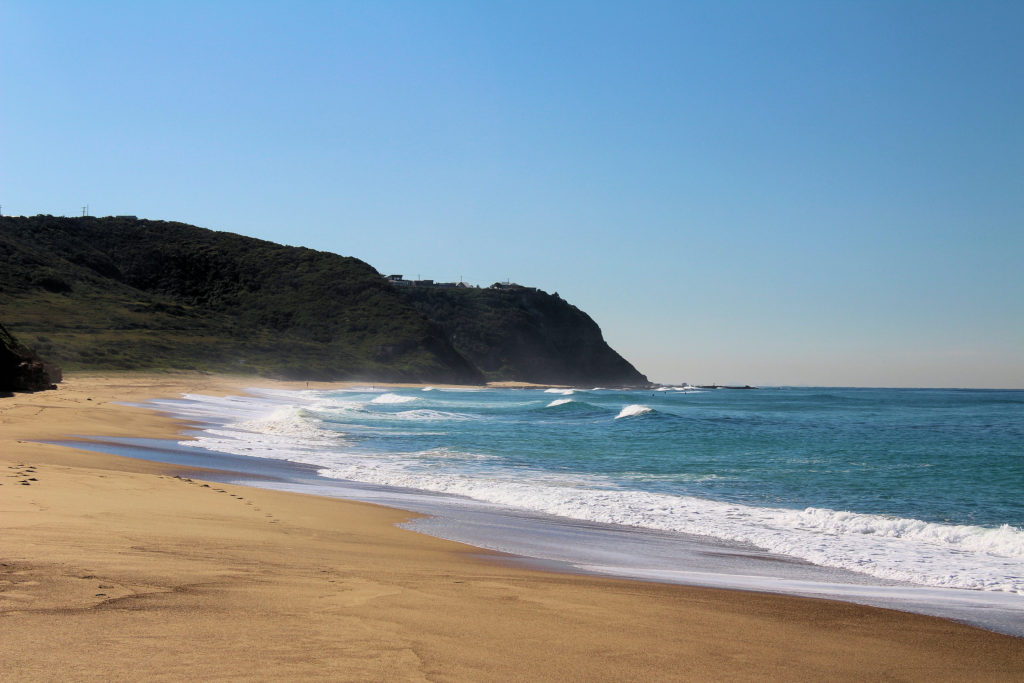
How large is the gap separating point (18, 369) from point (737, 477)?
23735 millimetres

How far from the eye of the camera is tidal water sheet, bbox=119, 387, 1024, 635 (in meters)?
7.19

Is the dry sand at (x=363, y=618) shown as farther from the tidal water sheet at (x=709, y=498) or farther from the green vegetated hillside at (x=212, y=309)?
the green vegetated hillside at (x=212, y=309)

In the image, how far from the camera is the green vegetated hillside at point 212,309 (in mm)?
70812

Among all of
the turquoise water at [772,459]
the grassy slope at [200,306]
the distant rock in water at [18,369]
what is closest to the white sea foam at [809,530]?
the turquoise water at [772,459]

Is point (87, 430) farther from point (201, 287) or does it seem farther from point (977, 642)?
point (201, 287)

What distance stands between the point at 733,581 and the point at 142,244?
130m

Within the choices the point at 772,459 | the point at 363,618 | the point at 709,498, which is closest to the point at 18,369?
the point at 709,498

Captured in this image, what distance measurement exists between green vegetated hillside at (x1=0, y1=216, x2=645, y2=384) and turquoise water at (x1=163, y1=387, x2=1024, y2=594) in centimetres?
Result: 4451

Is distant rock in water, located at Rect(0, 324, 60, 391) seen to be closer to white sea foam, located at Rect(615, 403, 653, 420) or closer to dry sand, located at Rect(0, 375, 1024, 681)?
dry sand, located at Rect(0, 375, 1024, 681)

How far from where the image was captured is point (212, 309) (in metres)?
105

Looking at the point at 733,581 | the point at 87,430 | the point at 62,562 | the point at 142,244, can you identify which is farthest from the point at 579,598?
the point at 142,244

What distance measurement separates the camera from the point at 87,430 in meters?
16.4

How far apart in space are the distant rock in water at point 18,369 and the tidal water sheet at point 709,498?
20.2 feet

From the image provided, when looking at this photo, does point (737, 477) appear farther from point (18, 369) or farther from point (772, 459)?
point (18, 369)
